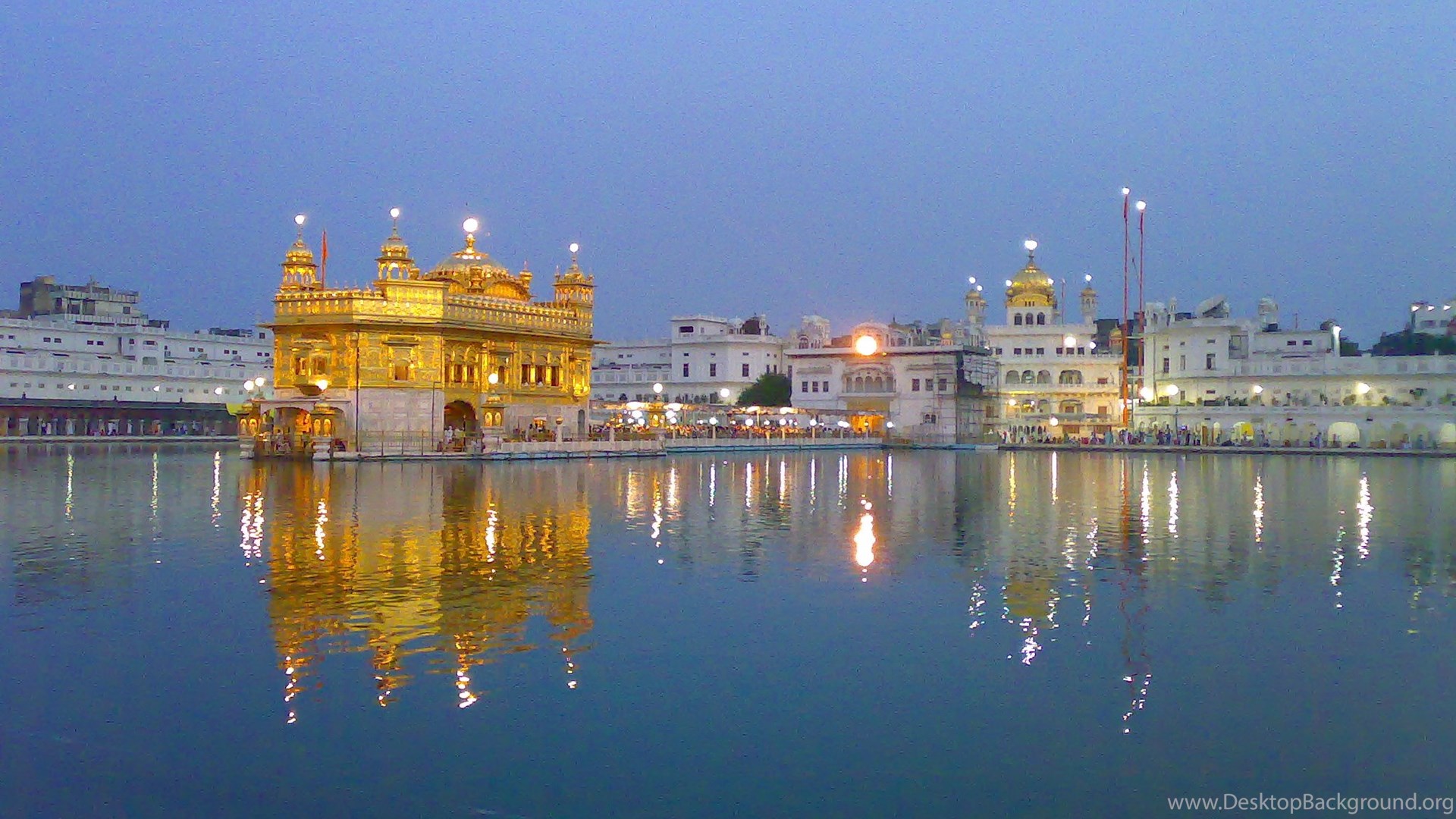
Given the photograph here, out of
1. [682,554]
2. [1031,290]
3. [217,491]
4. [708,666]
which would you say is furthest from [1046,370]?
[708,666]

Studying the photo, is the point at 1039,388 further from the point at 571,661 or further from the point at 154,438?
the point at 571,661

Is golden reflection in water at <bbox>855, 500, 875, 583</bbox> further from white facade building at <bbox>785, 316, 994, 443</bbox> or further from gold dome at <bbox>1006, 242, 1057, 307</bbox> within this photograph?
gold dome at <bbox>1006, 242, 1057, 307</bbox>

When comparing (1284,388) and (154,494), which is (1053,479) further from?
(1284,388)

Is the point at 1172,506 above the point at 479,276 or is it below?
below

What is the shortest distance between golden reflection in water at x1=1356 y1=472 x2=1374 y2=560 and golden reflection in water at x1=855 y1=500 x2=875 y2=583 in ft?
22.8

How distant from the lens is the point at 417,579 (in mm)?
15352

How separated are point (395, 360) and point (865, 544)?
36084 millimetres

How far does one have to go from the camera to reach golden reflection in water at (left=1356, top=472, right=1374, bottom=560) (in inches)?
771

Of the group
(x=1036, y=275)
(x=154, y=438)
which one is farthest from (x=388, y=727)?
(x=1036, y=275)

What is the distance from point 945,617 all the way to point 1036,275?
9062 centimetres

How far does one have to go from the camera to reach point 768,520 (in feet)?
79.0

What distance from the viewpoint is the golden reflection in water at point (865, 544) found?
17.0 metres

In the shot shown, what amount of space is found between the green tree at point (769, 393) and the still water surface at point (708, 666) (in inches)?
2984

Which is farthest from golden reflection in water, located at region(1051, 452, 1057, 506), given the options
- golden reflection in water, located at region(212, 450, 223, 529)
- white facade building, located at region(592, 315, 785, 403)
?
white facade building, located at region(592, 315, 785, 403)
